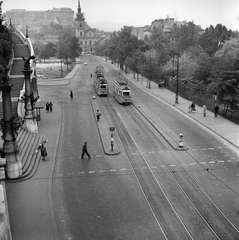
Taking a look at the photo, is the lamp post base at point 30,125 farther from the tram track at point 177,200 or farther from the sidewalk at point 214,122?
the sidewalk at point 214,122

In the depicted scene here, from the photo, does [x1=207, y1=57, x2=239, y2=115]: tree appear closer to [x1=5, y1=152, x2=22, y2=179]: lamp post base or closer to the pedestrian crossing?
the pedestrian crossing

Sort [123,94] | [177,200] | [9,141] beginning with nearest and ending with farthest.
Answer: [177,200] → [9,141] → [123,94]

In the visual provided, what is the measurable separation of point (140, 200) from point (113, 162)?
19.5ft

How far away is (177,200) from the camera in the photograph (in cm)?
1766

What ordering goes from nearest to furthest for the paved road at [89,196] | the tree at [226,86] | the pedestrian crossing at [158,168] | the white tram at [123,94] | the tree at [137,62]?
the paved road at [89,196]
the pedestrian crossing at [158,168]
the tree at [226,86]
the white tram at [123,94]
the tree at [137,62]

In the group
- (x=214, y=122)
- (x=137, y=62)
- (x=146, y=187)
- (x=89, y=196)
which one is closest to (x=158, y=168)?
(x=146, y=187)

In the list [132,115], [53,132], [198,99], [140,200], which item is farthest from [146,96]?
[140,200]

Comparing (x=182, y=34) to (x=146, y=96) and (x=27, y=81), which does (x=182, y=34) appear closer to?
(x=146, y=96)

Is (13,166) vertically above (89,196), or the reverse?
(13,166)

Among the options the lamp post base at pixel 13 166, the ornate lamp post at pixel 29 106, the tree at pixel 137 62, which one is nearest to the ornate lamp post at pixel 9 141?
the lamp post base at pixel 13 166

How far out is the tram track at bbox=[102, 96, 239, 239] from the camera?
48.9ft

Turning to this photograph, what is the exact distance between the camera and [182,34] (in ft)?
398

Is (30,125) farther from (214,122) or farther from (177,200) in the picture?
(214,122)

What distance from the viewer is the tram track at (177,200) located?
48.9 ft
